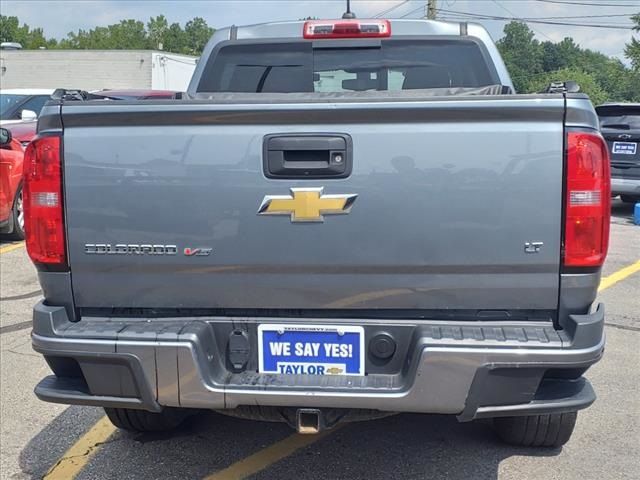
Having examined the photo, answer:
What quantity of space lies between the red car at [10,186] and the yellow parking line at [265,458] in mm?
5341

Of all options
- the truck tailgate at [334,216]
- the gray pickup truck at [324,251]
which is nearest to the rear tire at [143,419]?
the gray pickup truck at [324,251]

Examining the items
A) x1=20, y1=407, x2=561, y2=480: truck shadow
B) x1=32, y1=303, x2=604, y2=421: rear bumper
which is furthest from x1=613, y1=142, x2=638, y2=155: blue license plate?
x1=32, y1=303, x2=604, y2=421: rear bumper

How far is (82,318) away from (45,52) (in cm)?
3121

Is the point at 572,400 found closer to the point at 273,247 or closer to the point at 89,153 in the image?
the point at 273,247

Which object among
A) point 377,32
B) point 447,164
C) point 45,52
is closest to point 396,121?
point 447,164

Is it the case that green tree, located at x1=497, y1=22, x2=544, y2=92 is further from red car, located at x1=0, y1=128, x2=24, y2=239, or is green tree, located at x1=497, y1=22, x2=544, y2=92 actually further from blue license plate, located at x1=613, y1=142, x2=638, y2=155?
red car, located at x1=0, y1=128, x2=24, y2=239

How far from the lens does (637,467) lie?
131 inches

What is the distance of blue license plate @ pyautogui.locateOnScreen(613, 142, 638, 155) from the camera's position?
35.3ft

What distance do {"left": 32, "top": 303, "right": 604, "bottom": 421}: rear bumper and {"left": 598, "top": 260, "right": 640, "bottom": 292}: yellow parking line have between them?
14.8ft

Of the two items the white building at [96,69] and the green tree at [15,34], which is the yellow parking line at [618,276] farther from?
the green tree at [15,34]

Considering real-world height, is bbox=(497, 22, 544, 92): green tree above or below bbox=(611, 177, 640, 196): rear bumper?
above


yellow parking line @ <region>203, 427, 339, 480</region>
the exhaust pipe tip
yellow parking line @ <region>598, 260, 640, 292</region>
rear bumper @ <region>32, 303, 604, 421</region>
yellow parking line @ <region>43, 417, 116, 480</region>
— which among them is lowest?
yellow parking line @ <region>203, 427, 339, 480</region>

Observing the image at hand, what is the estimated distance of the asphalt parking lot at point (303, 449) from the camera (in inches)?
131

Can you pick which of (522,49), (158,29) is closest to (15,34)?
(158,29)
